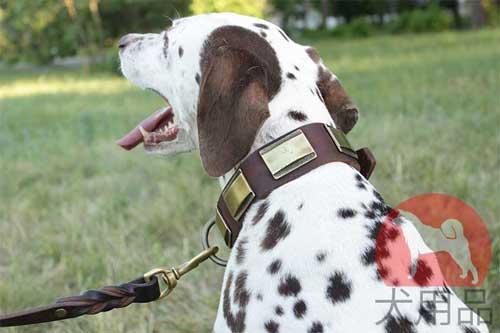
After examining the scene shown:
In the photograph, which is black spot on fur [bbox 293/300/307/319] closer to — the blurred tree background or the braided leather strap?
the braided leather strap

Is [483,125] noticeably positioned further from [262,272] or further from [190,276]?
[262,272]

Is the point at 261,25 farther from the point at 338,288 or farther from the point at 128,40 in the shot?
the point at 338,288

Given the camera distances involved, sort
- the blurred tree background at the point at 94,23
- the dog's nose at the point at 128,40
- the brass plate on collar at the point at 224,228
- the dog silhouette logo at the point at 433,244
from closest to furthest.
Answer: the dog silhouette logo at the point at 433,244 < the brass plate on collar at the point at 224,228 < the dog's nose at the point at 128,40 < the blurred tree background at the point at 94,23

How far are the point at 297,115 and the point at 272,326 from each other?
62 centimetres

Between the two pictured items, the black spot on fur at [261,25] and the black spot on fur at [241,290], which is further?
the black spot on fur at [261,25]

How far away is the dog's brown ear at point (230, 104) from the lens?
185cm

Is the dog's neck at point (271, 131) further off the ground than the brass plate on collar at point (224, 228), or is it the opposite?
the dog's neck at point (271, 131)

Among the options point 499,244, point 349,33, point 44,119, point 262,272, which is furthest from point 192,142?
point 349,33

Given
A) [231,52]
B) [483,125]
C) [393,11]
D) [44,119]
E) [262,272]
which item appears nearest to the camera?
[262,272]

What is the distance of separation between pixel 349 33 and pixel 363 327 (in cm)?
2557

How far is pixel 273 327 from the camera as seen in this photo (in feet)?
5.63

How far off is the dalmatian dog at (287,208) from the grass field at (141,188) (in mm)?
1241

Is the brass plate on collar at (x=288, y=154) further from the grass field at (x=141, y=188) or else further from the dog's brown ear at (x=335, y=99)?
the grass field at (x=141, y=188)

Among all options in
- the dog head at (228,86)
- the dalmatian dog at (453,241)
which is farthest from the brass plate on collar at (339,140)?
the dalmatian dog at (453,241)
